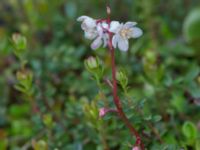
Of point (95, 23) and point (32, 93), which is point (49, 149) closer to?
point (32, 93)

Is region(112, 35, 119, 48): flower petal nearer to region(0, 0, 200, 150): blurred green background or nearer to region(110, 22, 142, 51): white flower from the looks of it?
region(110, 22, 142, 51): white flower

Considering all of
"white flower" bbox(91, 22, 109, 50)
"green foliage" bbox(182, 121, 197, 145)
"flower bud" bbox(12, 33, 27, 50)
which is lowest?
"green foliage" bbox(182, 121, 197, 145)

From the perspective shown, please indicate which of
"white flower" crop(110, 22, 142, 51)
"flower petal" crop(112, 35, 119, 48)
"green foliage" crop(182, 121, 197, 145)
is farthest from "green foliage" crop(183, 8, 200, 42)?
"flower petal" crop(112, 35, 119, 48)

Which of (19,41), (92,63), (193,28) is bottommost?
(92,63)

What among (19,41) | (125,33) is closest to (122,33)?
(125,33)

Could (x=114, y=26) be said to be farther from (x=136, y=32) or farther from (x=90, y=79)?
(x=90, y=79)

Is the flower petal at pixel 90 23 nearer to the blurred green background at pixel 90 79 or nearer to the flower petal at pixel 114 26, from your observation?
the flower petal at pixel 114 26
